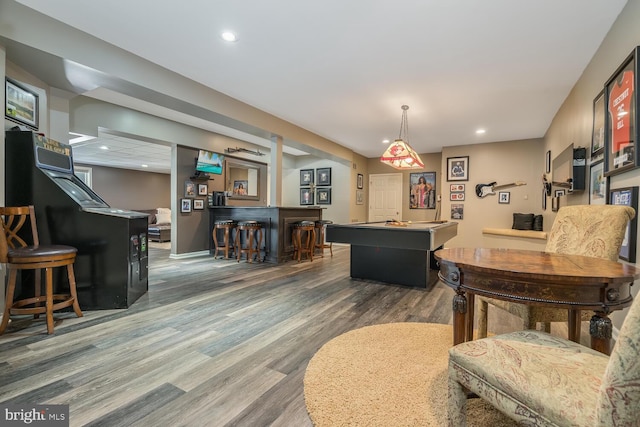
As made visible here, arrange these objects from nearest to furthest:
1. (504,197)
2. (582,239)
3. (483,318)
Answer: (582,239) → (483,318) → (504,197)

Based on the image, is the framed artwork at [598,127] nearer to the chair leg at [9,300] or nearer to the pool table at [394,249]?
the pool table at [394,249]

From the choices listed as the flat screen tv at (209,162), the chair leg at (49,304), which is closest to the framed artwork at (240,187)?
the flat screen tv at (209,162)

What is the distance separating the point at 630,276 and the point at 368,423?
4.13 ft

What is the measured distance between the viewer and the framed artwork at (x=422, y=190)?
824cm

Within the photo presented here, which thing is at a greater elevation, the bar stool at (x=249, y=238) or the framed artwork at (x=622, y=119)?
the framed artwork at (x=622, y=119)

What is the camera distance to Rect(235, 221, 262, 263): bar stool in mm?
5465

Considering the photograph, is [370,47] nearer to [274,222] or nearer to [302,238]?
[274,222]

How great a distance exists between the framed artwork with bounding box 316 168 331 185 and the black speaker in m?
6.09

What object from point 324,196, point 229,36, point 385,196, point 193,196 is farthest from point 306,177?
point 229,36

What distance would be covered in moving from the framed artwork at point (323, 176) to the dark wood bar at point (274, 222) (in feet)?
9.14

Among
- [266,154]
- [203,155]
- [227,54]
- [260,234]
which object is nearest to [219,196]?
[203,155]

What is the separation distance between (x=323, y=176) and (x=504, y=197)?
4.80 meters

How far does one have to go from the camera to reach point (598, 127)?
109 inches

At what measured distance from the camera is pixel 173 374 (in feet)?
5.73
